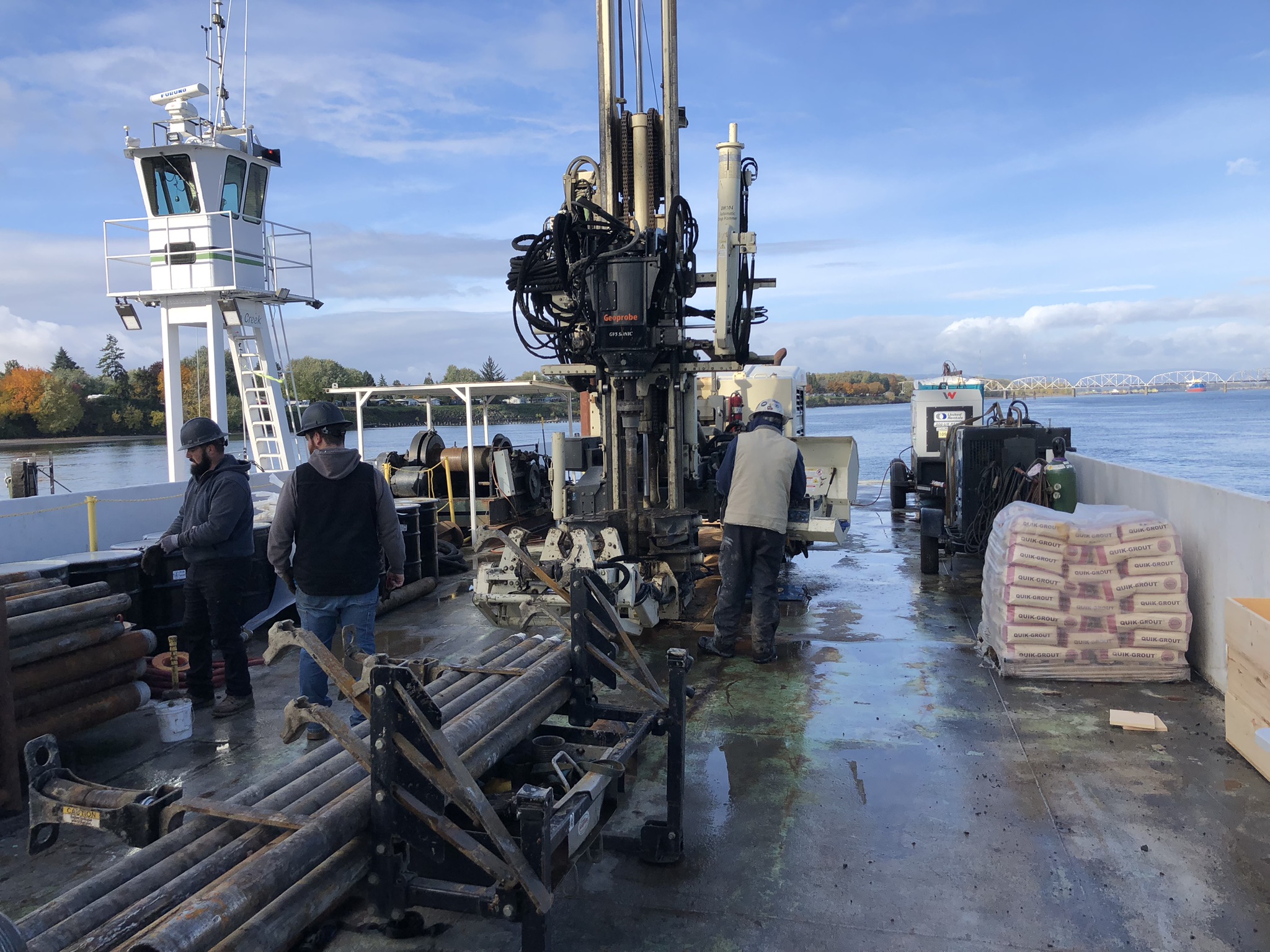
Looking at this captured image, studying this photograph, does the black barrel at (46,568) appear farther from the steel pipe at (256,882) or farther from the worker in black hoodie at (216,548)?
the steel pipe at (256,882)

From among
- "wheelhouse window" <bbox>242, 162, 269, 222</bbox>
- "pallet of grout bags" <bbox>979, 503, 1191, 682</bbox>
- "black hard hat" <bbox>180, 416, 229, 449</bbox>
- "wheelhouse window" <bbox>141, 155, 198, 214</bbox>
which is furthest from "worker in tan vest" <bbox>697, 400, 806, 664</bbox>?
"wheelhouse window" <bbox>141, 155, 198, 214</bbox>

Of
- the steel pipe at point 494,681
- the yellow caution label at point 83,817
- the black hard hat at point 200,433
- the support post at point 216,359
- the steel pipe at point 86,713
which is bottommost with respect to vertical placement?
the steel pipe at point 86,713

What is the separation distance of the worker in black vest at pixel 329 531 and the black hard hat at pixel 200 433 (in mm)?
1117

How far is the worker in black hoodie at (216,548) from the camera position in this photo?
5.26m

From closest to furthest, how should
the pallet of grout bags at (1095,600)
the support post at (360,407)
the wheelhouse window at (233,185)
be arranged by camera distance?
the pallet of grout bags at (1095,600), the support post at (360,407), the wheelhouse window at (233,185)

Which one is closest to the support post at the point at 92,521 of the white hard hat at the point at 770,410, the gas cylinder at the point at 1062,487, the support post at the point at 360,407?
the support post at the point at 360,407

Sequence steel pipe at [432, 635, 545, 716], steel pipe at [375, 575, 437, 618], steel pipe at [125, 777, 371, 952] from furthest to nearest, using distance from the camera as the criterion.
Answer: steel pipe at [375, 575, 437, 618] → steel pipe at [432, 635, 545, 716] → steel pipe at [125, 777, 371, 952]

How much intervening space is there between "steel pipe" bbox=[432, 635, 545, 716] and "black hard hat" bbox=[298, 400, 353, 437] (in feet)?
5.16

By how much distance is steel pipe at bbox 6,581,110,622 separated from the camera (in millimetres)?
4609

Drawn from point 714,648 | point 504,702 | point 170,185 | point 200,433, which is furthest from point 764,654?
point 170,185

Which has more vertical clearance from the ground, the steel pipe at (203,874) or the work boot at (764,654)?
the steel pipe at (203,874)

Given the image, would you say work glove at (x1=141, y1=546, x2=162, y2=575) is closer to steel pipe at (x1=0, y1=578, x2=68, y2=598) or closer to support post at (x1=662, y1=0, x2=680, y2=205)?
steel pipe at (x1=0, y1=578, x2=68, y2=598)

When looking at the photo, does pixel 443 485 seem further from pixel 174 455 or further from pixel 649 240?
pixel 649 240

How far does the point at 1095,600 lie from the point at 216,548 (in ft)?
19.4
